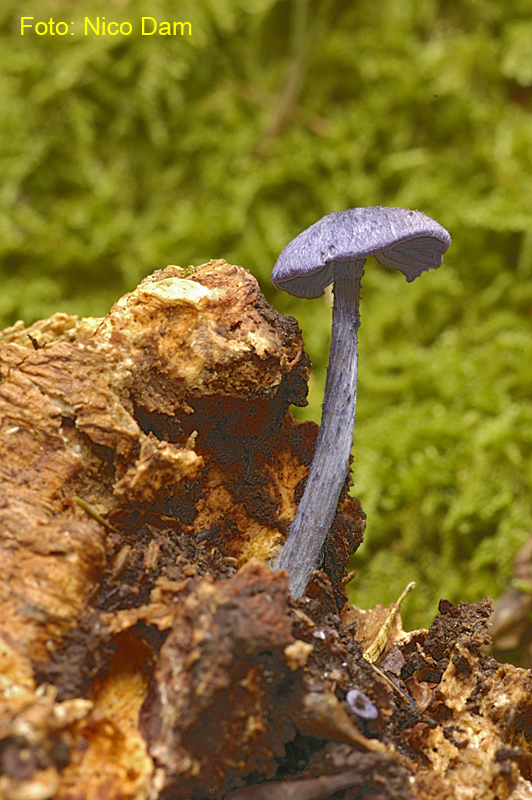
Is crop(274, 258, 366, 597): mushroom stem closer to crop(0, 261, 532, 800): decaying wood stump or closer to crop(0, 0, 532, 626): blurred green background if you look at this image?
crop(0, 261, 532, 800): decaying wood stump

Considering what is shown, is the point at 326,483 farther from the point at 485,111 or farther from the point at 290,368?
the point at 485,111

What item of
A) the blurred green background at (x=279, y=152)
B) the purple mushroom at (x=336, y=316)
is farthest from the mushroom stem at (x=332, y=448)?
the blurred green background at (x=279, y=152)

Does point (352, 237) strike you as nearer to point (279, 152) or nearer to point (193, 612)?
point (193, 612)

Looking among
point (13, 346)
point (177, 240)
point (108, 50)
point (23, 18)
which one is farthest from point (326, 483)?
point (23, 18)

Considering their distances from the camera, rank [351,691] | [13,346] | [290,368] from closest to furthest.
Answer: [351,691], [13,346], [290,368]

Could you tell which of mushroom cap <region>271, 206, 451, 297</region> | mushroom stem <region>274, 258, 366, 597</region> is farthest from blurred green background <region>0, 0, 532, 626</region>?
mushroom cap <region>271, 206, 451, 297</region>

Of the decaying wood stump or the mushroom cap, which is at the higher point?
the mushroom cap

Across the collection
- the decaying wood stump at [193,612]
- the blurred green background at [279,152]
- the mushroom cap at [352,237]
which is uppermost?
the blurred green background at [279,152]

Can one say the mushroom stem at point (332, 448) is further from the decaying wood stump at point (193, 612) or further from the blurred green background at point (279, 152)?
the blurred green background at point (279, 152)
